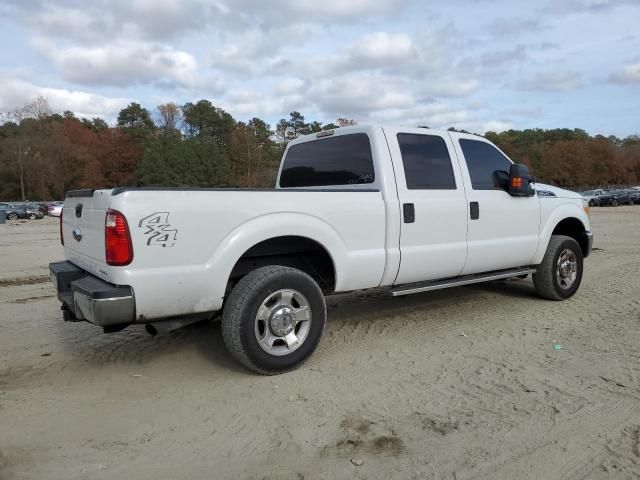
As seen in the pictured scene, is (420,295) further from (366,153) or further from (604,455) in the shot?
(604,455)

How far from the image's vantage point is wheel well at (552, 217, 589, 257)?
6.55m

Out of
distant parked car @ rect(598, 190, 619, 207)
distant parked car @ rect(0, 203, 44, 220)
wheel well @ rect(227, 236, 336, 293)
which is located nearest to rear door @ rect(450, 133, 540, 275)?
wheel well @ rect(227, 236, 336, 293)

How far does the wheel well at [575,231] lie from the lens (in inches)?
258

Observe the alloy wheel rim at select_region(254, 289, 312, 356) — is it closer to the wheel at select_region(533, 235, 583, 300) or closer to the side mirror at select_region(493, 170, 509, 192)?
the side mirror at select_region(493, 170, 509, 192)

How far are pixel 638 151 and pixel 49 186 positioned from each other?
11386cm

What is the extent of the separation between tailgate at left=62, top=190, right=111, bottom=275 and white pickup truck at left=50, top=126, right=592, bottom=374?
16mm

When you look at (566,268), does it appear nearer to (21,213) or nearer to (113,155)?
(21,213)

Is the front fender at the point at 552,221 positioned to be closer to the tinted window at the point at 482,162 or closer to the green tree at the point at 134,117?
the tinted window at the point at 482,162

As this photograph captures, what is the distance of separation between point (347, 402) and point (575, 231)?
477 centimetres

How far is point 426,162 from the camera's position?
16.0ft

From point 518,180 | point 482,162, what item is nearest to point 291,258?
point 482,162

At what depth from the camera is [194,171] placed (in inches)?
2557

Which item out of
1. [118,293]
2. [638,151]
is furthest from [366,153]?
[638,151]

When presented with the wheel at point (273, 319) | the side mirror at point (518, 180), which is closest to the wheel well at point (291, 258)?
the wheel at point (273, 319)
